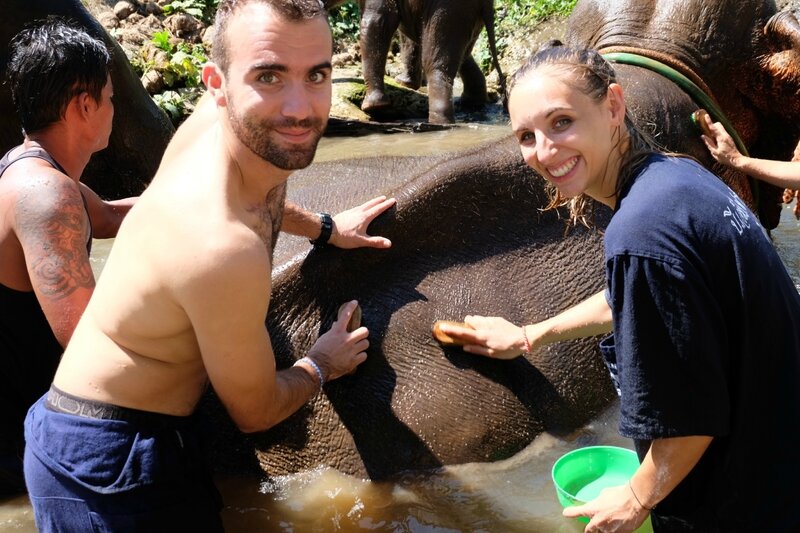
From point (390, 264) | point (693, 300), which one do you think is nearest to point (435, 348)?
point (390, 264)

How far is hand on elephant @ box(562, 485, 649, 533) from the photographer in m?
1.99

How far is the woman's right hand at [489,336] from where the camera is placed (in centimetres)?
290


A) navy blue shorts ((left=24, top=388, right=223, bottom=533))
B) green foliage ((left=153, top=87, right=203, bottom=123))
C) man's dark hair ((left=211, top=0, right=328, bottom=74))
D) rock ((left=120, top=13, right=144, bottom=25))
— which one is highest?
rock ((left=120, top=13, right=144, bottom=25))

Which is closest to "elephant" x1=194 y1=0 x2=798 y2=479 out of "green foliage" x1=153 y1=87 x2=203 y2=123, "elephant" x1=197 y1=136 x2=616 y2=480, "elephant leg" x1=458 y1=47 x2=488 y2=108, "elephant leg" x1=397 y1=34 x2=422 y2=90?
"elephant" x1=197 y1=136 x2=616 y2=480

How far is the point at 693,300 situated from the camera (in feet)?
5.73

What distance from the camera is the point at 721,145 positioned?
12.2 ft

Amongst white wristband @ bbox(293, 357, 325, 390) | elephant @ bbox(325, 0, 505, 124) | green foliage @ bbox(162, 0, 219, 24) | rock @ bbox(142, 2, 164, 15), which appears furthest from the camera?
green foliage @ bbox(162, 0, 219, 24)

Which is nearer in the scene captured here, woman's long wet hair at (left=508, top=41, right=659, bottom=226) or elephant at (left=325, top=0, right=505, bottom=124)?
woman's long wet hair at (left=508, top=41, right=659, bottom=226)

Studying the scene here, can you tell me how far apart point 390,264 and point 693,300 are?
5.14ft

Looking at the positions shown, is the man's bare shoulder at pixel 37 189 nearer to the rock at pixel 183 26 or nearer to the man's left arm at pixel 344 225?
the man's left arm at pixel 344 225

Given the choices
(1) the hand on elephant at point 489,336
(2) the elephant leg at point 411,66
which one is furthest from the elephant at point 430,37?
(1) the hand on elephant at point 489,336

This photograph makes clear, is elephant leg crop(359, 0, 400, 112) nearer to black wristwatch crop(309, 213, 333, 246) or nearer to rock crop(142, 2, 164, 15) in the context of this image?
rock crop(142, 2, 164, 15)

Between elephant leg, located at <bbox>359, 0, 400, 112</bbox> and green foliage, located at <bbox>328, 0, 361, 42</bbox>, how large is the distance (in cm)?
450

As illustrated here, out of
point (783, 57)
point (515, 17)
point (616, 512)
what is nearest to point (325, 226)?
point (616, 512)
